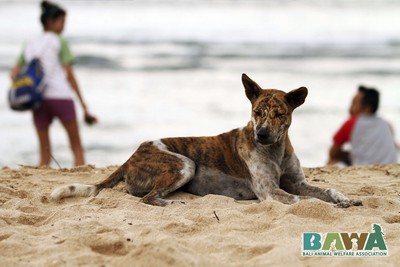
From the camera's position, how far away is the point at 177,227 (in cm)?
561

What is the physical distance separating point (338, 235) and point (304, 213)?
1.80ft

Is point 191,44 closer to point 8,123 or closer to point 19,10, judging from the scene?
point 19,10

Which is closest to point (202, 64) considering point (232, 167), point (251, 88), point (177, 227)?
point (232, 167)

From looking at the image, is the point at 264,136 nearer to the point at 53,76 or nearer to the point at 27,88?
the point at 27,88

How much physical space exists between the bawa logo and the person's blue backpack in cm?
541

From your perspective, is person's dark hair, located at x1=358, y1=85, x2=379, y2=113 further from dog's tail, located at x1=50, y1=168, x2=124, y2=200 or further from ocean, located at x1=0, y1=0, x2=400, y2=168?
dog's tail, located at x1=50, y1=168, x2=124, y2=200

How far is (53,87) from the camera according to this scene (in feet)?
33.5

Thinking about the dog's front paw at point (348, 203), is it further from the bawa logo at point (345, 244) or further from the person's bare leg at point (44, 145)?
the person's bare leg at point (44, 145)

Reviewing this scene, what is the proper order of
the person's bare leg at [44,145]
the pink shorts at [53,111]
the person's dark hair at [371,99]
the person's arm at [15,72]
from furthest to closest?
1. the person's dark hair at [371,99]
2. the person's bare leg at [44,145]
3. the pink shorts at [53,111]
4. the person's arm at [15,72]

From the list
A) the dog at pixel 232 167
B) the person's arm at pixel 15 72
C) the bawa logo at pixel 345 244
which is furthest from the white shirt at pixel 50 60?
the bawa logo at pixel 345 244

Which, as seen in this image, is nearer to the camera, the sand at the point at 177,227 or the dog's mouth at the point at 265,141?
the sand at the point at 177,227

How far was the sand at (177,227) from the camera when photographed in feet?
15.6

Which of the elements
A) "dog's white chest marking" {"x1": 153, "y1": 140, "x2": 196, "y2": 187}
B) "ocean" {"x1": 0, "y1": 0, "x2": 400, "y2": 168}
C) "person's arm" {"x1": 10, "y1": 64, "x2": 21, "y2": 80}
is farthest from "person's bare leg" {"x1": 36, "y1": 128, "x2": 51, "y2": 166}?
"dog's white chest marking" {"x1": 153, "y1": 140, "x2": 196, "y2": 187}

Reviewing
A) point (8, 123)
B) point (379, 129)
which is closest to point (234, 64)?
point (8, 123)
